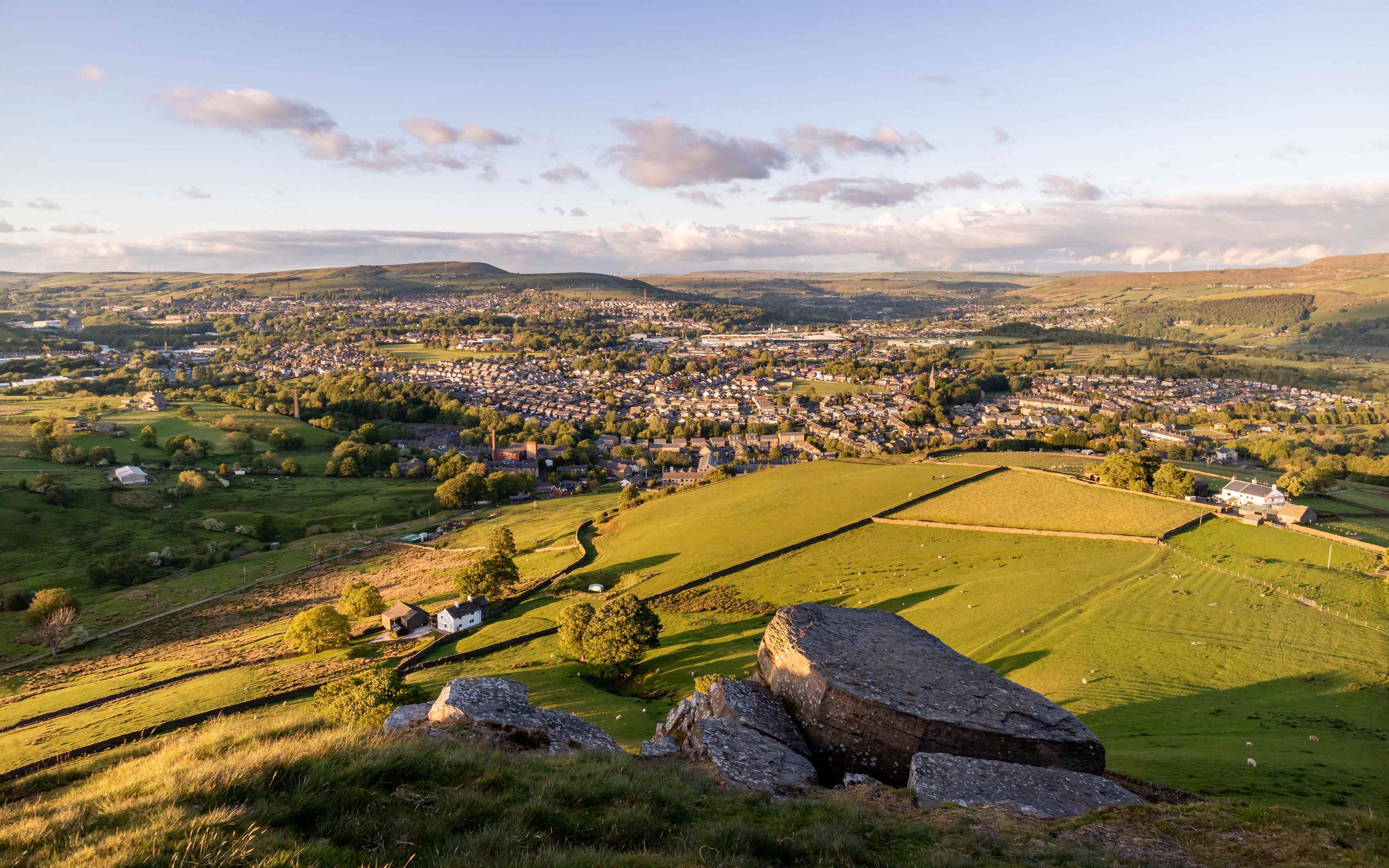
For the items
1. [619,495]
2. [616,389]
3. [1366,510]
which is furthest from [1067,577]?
[616,389]

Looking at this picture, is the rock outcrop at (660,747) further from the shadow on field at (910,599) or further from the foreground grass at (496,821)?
the shadow on field at (910,599)

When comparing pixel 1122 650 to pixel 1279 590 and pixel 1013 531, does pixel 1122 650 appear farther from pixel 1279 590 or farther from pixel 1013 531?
pixel 1013 531

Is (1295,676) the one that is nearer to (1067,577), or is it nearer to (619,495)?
(1067,577)

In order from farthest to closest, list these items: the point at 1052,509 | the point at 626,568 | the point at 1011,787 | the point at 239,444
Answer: the point at 239,444 → the point at 1052,509 → the point at 626,568 → the point at 1011,787

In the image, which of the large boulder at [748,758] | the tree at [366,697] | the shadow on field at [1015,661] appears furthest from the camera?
the shadow on field at [1015,661]

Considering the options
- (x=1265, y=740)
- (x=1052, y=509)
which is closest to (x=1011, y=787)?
(x=1265, y=740)

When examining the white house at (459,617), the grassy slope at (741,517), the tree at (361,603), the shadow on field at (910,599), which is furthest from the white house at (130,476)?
the shadow on field at (910,599)
